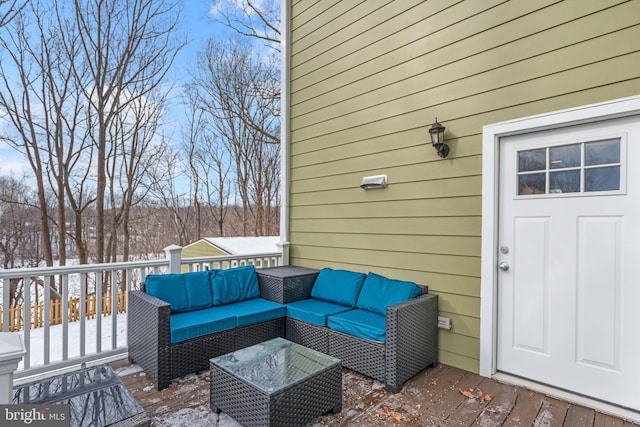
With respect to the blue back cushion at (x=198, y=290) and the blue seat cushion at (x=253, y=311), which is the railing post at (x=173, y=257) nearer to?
the blue back cushion at (x=198, y=290)

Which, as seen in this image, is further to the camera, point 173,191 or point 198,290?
point 173,191

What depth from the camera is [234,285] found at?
3643 millimetres

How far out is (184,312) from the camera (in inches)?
124

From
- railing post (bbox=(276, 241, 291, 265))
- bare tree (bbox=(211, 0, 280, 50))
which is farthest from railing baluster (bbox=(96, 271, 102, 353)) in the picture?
bare tree (bbox=(211, 0, 280, 50))

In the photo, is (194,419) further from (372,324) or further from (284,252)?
(284,252)

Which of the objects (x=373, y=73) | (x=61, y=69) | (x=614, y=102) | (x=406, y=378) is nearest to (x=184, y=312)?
(x=406, y=378)

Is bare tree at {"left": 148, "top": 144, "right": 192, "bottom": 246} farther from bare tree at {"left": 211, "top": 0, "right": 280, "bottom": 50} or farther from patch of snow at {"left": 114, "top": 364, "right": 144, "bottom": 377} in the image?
patch of snow at {"left": 114, "top": 364, "right": 144, "bottom": 377}

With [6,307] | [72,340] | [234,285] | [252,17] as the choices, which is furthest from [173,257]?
[252,17]

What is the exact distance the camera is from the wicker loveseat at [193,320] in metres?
2.65

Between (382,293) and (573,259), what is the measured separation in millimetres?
1539

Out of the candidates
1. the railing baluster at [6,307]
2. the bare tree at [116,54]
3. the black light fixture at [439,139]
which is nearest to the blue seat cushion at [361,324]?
the black light fixture at [439,139]

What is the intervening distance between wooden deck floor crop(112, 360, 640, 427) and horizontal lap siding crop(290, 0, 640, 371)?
1.32 feet

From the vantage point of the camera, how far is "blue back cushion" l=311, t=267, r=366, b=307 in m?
3.44

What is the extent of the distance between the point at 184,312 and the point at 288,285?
108cm
